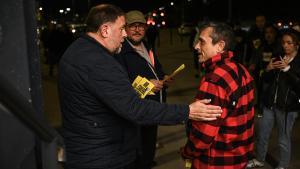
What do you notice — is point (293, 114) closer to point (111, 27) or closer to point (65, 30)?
point (111, 27)

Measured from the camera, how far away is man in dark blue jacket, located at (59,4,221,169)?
2408 millimetres

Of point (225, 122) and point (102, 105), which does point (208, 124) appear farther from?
point (102, 105)

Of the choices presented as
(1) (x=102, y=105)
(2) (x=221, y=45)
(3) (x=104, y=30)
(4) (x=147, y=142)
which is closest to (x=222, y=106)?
(2) (x=221, y=45)

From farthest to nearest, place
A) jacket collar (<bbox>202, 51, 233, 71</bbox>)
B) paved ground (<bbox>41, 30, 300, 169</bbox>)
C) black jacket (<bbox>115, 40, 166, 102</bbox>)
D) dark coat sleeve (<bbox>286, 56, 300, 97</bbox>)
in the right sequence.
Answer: paved ground (<bbox>41, 30, 300, 169</bbox>) < dark coat sleeve (<bbox>286, 56, 300, 97</bbox>) < black jacket (<bbox>115, 40, 166, 102</bbox>) < jacket collar (<bbox>202, 51, 233, 71</bbox>)

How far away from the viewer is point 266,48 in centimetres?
595

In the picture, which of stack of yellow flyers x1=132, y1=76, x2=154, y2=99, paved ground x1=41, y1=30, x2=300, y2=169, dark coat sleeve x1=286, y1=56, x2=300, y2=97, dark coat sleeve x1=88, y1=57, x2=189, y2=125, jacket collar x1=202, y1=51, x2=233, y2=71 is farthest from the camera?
paved ground x1=41, y1=30, x2=300, y2=169

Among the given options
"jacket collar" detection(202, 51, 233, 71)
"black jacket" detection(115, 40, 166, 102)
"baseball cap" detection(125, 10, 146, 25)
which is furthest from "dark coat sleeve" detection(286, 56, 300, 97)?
"jacket collar" detection(202, 51, 233, 71)

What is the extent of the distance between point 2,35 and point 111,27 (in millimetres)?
773

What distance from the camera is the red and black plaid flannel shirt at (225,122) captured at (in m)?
2.47

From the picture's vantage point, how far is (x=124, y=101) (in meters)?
2.41

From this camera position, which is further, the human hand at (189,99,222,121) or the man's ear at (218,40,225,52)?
the man's ear at (218,40,225,52)

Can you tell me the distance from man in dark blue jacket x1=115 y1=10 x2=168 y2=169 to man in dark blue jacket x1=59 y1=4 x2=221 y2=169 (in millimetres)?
1343

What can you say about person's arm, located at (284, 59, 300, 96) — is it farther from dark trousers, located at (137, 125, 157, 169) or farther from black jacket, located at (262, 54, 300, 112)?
dark trousers, located at (137, 125, 157, 169)

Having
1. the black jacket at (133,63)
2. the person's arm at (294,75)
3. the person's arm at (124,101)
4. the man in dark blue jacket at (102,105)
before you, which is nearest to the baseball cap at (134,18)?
the black jacket at (133,63)
